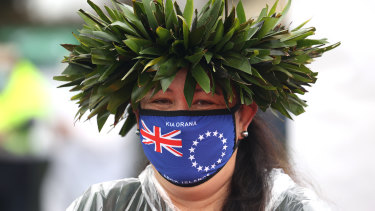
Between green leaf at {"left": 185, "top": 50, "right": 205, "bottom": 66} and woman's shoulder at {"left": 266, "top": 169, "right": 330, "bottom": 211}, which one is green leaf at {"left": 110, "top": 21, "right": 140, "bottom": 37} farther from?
woman's shoulder at {"left": 266, "top": 169, "right": 330, "bottom": 211}

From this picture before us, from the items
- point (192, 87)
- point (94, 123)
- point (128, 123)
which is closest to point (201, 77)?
point (192, 87)

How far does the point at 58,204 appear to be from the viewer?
20.1 ft

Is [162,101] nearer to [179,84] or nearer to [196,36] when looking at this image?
[179,84]

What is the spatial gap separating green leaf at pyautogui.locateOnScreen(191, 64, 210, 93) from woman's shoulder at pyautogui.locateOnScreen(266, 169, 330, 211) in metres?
0.68

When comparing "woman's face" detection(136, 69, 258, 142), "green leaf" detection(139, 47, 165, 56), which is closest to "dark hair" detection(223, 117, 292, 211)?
"woman's face" detection(136, 69, 258, 142)

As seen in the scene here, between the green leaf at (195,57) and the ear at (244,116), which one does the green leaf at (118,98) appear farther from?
the ear at (244,116)

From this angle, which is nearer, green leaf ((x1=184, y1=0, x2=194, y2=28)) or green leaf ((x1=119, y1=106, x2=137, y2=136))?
green leaf ((x1=184, y1=0, x2=194, y2=28))

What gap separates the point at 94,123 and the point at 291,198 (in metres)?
3.78

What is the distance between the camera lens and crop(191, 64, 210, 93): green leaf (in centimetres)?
267

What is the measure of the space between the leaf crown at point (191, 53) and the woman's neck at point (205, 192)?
0.37m

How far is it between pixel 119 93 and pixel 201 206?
653 millimetres

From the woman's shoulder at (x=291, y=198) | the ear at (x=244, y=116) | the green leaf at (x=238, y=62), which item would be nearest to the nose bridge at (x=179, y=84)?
the green leaf at (x=238, y=62)

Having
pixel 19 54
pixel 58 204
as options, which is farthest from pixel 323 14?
pixel 19 54

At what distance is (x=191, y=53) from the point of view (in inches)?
107
